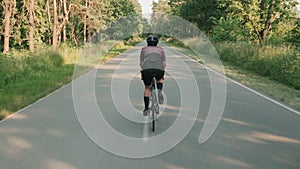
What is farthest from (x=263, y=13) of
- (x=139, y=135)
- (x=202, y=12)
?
Answer: (x=139, y=135)

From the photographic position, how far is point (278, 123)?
779 centimetres

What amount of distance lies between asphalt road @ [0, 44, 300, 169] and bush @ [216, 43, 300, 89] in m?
5.20

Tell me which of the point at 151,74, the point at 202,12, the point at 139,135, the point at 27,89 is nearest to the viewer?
the point at 139,135

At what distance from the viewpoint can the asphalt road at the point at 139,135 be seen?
5273 millimetres

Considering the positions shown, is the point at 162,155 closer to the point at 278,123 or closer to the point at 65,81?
the point at 278,123

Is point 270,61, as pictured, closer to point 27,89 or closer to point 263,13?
point 263,13

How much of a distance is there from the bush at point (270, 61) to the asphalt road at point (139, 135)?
17.0 feet

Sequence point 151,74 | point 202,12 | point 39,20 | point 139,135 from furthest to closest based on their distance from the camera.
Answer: point 202,12 < point 39,20 < point 151,74 < point 139,135

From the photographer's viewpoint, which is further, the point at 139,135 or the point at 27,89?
the point at 27,89

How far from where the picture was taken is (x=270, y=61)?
18.5 m

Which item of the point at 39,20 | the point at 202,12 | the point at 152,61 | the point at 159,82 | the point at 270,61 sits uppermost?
the point at 202,12

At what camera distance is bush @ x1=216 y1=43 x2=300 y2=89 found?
15.2 metres

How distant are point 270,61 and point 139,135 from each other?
13.8 meters

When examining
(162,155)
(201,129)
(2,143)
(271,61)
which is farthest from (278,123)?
(271,61)
